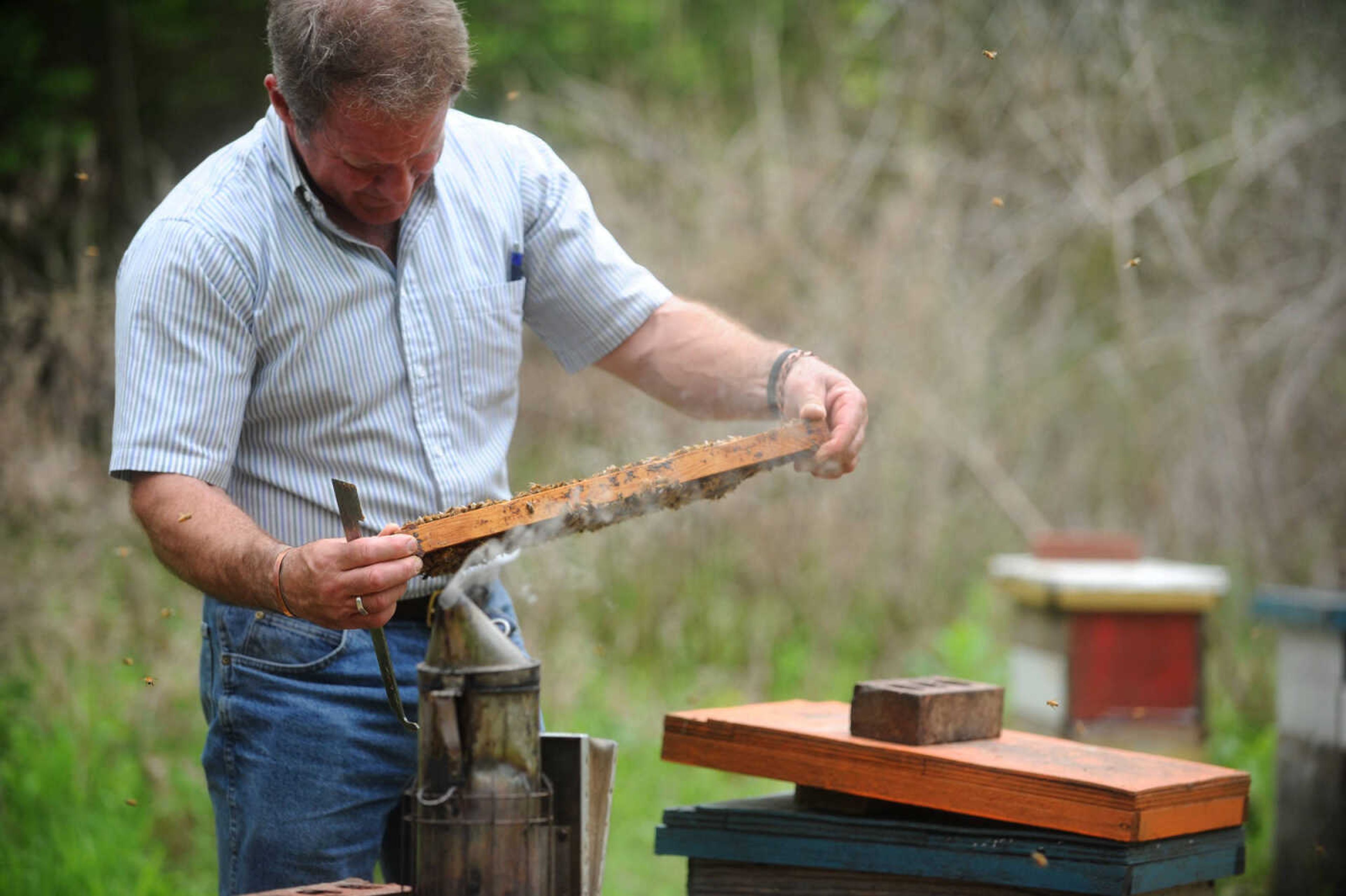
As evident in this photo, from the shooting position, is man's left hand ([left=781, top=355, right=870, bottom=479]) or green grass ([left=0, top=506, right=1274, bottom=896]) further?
green grass ([left=0, top=506, right=1274, bottom=896])

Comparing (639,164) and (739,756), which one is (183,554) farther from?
(639,164)

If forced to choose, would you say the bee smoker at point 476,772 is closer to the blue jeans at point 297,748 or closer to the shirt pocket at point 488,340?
the blue jeans at point 297,748

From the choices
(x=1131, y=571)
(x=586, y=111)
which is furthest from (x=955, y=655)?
(x=586, y=111)

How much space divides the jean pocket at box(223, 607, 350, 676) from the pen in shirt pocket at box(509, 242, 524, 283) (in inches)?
26.6

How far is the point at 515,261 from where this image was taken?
2.27 metres

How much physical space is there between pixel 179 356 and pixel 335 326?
0.82 ft

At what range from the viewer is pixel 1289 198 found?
604 centimetres

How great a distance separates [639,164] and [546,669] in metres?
2.73

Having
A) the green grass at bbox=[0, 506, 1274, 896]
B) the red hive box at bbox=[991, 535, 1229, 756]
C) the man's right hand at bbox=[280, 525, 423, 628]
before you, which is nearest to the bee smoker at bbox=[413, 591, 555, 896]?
the man's right hand at bbox=[280, 525, 423, 628]

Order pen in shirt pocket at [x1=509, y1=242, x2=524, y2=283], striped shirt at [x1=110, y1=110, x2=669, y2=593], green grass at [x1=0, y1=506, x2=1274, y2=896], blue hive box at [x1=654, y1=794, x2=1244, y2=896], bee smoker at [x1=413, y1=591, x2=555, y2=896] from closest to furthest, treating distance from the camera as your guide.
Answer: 1. bee smoker at [x1=413, y1=591, x2=555, y2=896]
2. blue hive box at [x1=654, y1=794, x2=1244, y2=896]
3. striped shirt at [x1=110, y1=110, x2=669, y2=593]
4. pen in shirt pocket at [x1=509, y1=242, x2=524, y2=283]
5. green grass at [x1=0, y1=506, x2=1274, y2=896]

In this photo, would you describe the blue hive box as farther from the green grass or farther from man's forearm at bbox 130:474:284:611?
the green grass

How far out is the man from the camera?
73.1 inches

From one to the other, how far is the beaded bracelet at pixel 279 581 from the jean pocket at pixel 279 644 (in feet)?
1.12

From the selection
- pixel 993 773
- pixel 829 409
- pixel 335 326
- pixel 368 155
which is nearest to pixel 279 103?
pixel 368 155
